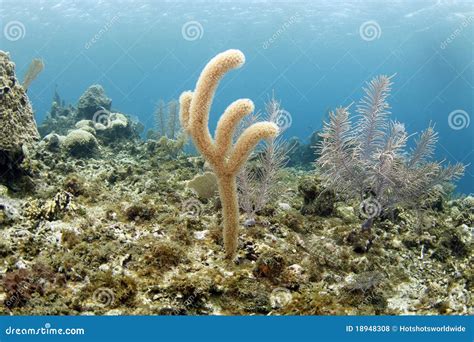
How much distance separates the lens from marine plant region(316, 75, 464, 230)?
6.60 m

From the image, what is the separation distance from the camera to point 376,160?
6828mm

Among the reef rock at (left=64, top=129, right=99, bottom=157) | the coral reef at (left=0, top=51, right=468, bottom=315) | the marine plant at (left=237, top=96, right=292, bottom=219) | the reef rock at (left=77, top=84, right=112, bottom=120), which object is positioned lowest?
the coral reef at (left=0, top=51, right=468, bottom=315)

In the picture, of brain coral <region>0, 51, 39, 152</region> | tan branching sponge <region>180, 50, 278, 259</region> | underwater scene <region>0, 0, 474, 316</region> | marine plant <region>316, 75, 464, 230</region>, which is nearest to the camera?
tan branching sponge <region>180, 50, 278, 259</region>

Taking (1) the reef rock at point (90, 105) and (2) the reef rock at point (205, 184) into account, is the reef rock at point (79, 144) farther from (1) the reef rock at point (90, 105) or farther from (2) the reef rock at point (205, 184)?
(1) the reef rock at point (90, 105)

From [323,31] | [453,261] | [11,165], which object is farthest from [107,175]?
[323,31]

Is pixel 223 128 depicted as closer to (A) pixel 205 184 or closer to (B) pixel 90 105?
(A) pixel 205 184

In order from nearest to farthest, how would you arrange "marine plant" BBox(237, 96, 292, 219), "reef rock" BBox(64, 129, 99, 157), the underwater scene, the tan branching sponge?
the tan branching sponge < the underwater scene < "marine plant" BBox(237, 96, 292, 219) < "reef rock" BBox(64, 129, 99, 157)

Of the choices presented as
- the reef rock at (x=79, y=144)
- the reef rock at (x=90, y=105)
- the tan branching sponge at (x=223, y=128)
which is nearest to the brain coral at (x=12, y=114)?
the reef rock at (x=79, y=144)

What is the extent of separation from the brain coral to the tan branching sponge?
150 inches

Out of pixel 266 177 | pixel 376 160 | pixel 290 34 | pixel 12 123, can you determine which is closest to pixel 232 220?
pixel 266 177

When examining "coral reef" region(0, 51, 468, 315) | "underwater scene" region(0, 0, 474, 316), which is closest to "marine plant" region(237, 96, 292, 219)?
"underwater scene" region(0, 0, 474, 316)

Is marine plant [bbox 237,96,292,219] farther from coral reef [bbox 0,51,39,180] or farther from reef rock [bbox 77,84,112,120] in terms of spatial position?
reef rock [bbox 77,84,112,120]

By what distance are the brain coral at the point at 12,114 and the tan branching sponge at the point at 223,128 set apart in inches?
150

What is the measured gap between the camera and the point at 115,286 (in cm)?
479
